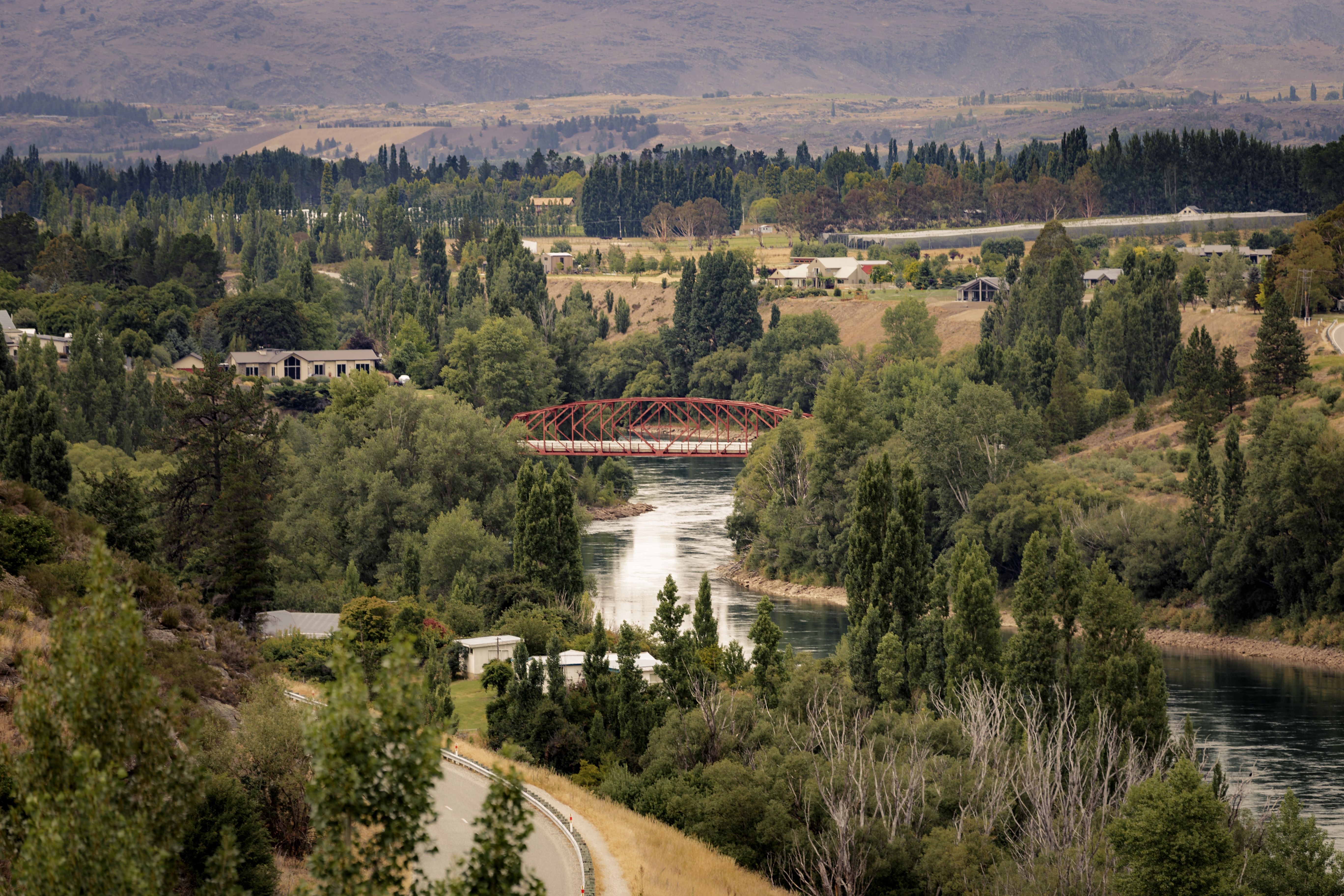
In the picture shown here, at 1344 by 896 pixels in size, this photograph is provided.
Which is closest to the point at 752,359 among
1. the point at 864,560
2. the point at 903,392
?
the point at 903,392

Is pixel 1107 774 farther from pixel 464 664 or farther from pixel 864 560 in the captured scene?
pixel 464 664

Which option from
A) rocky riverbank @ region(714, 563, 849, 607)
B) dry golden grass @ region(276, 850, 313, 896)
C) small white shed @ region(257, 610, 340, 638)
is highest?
dry golden grass @ region(276, 850, 313, 896)

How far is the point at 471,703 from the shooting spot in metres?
50.2

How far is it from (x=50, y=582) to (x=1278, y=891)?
27928 mm

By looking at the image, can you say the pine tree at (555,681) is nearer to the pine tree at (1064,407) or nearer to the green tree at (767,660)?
the green tree at (767,660)

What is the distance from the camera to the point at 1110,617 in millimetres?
46969

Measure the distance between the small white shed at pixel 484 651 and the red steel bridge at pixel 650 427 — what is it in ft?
132

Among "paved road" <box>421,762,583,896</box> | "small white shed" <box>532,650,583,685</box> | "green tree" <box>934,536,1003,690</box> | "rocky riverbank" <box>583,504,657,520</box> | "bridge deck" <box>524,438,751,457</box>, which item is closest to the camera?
"paved road" <box>421,762,583,896</box>

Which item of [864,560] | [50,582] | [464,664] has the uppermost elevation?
[50,582]

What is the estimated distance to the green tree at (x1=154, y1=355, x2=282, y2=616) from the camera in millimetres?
55719

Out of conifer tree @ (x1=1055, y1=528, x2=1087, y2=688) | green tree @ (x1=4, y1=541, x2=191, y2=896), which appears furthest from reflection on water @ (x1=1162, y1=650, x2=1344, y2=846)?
green tree @ (x1=4, y1=541, x2=191, y2=896)

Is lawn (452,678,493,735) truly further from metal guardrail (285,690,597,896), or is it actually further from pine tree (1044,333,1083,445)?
pine tree (1044,333,1083,445)

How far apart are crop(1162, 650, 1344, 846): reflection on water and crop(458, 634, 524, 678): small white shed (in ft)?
78.8

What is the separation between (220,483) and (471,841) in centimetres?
4428
